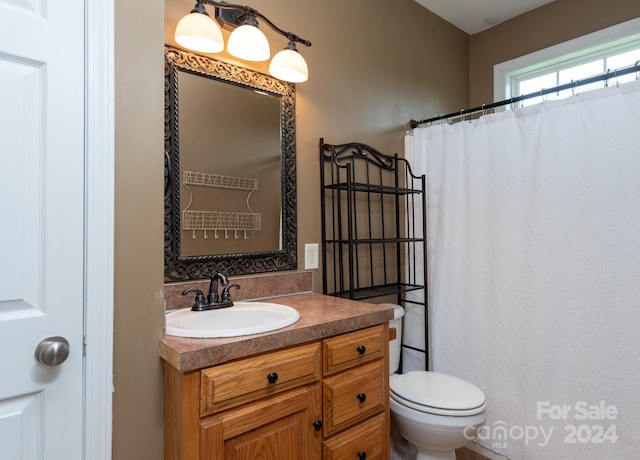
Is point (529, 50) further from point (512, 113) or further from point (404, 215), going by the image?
point (404, 215)

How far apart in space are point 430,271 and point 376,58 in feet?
4.28

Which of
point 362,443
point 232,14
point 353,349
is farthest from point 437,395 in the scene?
point 232,14

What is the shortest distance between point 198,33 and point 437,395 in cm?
174

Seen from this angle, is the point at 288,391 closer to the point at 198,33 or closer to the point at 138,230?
the point at 138,230

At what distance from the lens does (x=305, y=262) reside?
1.74 metres

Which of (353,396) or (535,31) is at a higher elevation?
(535,31)

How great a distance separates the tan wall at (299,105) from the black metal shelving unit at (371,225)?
78mm

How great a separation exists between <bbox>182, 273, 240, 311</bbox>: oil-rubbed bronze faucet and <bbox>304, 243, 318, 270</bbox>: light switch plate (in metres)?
0.45

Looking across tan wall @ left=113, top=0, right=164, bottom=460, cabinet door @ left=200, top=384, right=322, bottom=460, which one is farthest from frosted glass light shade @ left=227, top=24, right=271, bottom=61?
cabinet door @ left=200, top=384, right=322, bottom=460

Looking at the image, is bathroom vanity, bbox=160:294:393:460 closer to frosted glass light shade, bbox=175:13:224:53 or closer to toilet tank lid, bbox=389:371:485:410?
toilet tank lid, bbox=389:371:485:410

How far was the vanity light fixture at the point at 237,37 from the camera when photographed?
1272mm

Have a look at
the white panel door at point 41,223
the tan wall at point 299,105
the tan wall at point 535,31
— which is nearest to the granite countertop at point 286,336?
the tan wall at point 299,105

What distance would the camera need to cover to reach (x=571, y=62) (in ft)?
7.70

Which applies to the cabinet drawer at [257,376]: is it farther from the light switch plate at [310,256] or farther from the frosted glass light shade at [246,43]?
the frosted glass light shade at [246,43]
